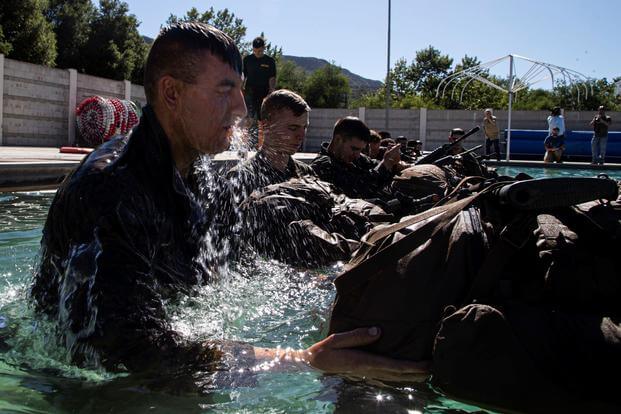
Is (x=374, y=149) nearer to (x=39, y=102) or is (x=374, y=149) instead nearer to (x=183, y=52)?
(x=183, y=52)

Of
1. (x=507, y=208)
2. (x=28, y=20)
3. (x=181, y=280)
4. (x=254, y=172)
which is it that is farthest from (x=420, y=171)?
(x=28, y=20)

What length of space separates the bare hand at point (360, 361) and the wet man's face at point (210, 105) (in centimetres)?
72

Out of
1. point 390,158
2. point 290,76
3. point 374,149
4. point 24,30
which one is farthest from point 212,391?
point 290,76

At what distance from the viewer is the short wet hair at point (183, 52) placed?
5.88 feet

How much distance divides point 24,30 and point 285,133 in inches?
A: 938

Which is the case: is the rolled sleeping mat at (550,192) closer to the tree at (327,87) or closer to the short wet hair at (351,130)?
the short wet hair at (351,130)

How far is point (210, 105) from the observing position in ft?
5.94

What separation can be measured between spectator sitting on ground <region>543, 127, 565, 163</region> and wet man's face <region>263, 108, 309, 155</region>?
14.5 meters

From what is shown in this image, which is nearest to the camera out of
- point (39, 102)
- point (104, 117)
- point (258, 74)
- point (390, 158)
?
point (390, 158)

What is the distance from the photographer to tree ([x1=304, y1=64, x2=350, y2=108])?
53.3 metres

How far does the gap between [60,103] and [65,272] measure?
1746 cm

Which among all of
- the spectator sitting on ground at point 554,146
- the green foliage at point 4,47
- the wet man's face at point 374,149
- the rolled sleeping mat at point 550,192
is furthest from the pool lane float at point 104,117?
the rolled sleeping mat at point 550,192

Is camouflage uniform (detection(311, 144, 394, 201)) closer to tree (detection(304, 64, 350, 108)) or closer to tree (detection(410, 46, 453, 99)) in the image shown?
tree (detection(304, 64, 350, 108))

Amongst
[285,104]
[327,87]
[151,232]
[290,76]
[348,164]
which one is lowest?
[151,232]
